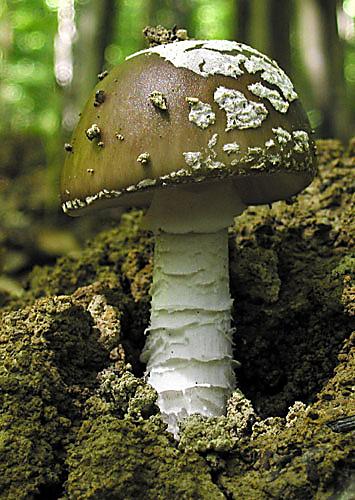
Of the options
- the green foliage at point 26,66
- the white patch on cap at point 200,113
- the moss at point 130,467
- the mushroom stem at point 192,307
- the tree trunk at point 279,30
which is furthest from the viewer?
the green foliage at point 26,66

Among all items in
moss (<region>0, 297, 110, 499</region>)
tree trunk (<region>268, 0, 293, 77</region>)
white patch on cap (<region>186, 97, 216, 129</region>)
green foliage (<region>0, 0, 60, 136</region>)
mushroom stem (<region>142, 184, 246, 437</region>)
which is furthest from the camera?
green foliage (<region>0, 0, 60, 136</region>)

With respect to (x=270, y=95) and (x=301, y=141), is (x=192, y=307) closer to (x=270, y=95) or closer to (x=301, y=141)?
(x=301, y=141)

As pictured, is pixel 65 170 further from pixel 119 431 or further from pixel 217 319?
pixel 119 431

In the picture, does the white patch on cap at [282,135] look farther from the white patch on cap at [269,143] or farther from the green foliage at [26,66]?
the green foliage at [26,66]

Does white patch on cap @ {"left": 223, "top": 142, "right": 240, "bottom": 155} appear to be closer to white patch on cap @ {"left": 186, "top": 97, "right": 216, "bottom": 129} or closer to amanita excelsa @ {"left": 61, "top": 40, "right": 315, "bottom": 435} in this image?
amanita excelsa @ {"left": 61, "top": 40, "right": 315, "bottom": 435}

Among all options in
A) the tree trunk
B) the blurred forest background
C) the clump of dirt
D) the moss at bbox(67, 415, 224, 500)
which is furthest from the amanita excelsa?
the tree trunk

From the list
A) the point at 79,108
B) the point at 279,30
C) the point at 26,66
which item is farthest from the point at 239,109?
the point at 26,66

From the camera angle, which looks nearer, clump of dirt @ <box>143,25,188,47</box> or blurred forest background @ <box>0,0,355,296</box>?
clump of dirt @ <box>143,25,188,47</box>

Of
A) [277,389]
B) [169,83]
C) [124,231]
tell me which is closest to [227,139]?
[169,83]

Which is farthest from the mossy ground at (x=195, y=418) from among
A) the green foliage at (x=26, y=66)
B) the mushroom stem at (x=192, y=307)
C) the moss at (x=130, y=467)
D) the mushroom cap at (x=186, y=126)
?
the green foliage at (x=26, y=66)
